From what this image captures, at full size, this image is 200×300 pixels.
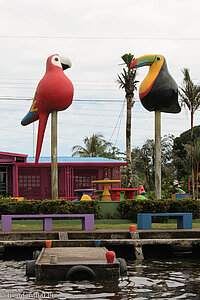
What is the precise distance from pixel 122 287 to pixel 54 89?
1355 centimetres

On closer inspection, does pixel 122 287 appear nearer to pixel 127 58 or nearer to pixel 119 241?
pixel 119 241

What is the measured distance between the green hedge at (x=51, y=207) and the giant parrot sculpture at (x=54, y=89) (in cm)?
522

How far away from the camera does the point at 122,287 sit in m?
9.39

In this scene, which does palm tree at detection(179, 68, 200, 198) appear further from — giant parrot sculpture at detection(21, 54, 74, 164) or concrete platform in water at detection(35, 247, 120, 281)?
concrete platform in water at detection(35, 247, 120, 281)

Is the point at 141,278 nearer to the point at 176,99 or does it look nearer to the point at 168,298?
the point at 168,298

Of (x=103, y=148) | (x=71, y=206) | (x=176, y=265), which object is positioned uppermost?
(x=103, y=148)

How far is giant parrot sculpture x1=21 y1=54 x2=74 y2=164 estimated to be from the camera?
21578 mm

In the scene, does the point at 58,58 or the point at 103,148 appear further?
the point at 103,148

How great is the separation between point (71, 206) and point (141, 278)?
27.8 feet

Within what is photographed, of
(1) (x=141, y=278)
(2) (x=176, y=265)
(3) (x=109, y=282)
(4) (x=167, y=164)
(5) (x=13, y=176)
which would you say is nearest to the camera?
(3) (x=109, y=282)

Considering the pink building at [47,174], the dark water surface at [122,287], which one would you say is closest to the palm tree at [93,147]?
the pink building at [47,174]

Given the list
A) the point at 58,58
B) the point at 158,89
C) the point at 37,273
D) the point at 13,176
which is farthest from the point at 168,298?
the point at 13,176

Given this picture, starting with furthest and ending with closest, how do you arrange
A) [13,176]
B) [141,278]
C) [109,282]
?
[13,176] → [141,278] → [109,282]

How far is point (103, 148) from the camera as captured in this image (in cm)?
4831
